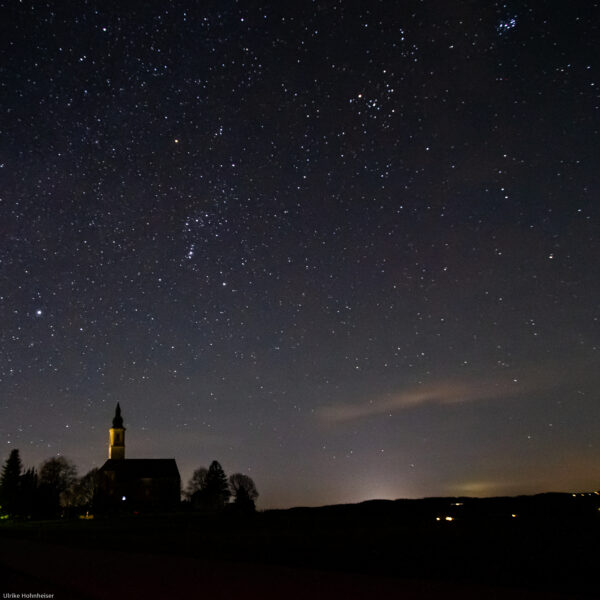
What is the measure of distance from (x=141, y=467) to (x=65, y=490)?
1610cm

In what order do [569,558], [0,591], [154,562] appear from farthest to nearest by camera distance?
[154,562] < [569,558] < [0,591]

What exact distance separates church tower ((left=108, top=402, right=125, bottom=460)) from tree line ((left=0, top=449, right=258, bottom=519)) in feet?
19.0

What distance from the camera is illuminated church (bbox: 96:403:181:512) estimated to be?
119 metres

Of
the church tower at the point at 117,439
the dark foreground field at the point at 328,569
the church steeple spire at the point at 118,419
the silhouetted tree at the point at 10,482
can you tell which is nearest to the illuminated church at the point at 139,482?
the church tower at the point at 117,439

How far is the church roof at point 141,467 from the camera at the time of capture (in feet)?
400

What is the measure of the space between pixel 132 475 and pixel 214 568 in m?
115

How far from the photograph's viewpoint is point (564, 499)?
55.6 meters

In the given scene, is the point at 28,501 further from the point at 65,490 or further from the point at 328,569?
the point at 328,569

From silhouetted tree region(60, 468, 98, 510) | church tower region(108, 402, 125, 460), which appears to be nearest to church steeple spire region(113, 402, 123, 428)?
church tower region(108, 402, 125, 460)

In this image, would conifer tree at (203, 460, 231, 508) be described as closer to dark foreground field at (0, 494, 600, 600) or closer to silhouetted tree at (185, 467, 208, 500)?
silhouetted tree at (185, 467, 208, 500)

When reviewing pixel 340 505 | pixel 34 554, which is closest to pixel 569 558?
pixel 34 554

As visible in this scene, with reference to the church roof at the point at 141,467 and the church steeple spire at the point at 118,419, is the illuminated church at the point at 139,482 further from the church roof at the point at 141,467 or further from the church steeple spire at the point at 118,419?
the church steeple spire at the point at 118,419

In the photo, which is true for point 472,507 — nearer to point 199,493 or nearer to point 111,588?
point 111,588

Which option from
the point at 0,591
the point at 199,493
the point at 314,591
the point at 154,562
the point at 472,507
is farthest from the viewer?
the point at 199,493
